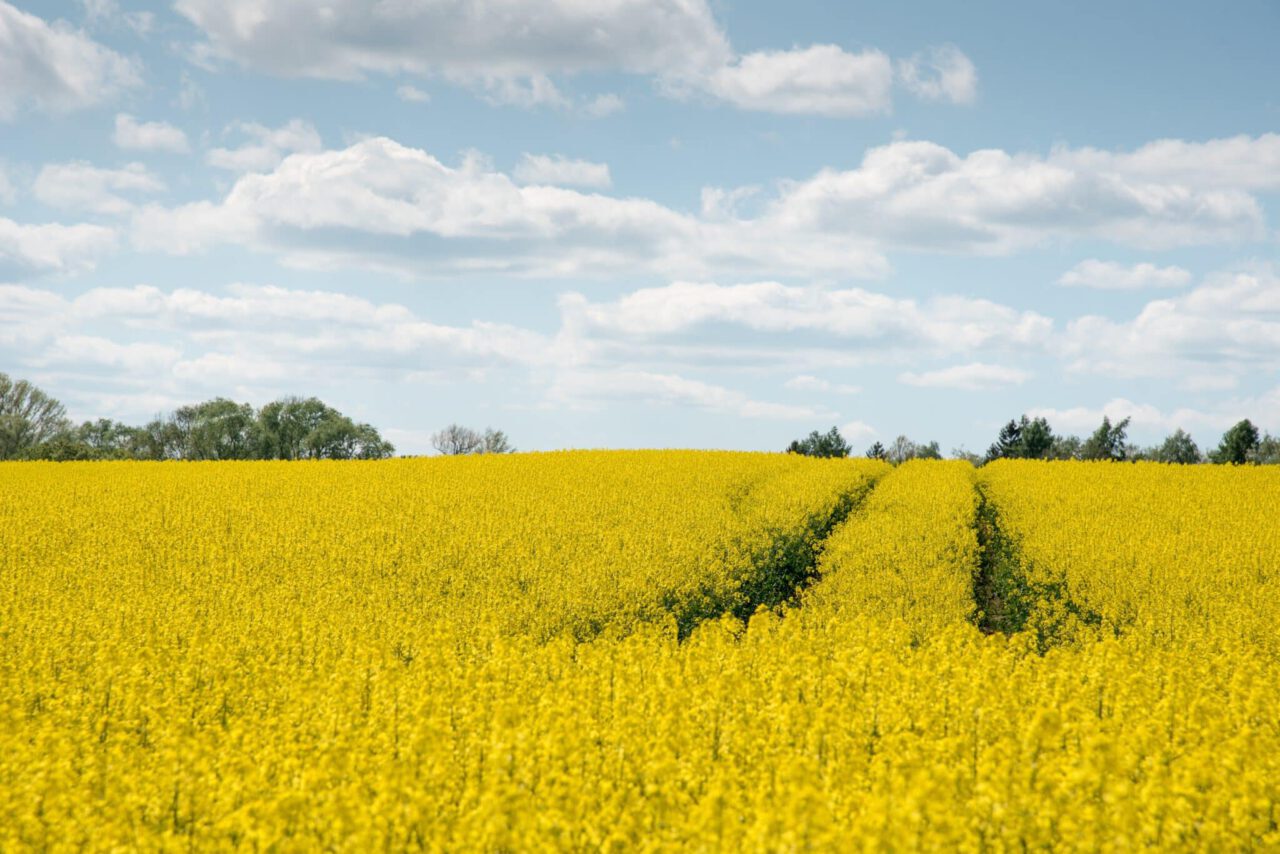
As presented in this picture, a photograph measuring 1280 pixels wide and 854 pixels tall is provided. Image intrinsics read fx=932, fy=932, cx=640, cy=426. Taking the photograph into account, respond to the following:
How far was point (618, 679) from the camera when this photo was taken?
9555mm

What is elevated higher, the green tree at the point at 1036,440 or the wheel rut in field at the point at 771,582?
the green tree at the point at 1036,440

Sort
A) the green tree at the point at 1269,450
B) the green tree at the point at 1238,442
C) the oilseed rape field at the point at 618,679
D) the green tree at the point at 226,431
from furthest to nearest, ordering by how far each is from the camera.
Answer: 1. the green tree at the point at 1269,450
2. the green tree at the point at 226,431
3. the green tree at the point at 1238,442
4. the oilseed rape field at the point at 618,679

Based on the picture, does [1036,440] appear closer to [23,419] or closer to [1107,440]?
[1107,440]

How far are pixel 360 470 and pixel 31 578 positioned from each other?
17789mm

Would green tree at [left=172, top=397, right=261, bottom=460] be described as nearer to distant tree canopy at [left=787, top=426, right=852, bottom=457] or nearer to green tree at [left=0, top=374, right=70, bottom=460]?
green tree at [left=0, top=374, right=70, bottom=460]

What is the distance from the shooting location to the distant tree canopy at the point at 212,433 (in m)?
76.2

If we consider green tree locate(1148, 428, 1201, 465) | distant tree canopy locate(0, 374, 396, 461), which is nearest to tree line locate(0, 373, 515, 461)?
distant tree canopy locate(0, 374, 396, 461)

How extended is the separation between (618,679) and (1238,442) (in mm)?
75186

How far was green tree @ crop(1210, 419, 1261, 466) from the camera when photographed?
2739 inches

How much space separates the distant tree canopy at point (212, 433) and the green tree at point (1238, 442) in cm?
6933

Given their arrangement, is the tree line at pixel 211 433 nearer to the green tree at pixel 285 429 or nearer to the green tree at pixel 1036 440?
the green tree at pixel 285 429

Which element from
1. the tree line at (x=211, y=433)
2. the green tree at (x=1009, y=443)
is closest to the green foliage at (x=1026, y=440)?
the green tree at (x=1009, y=443)

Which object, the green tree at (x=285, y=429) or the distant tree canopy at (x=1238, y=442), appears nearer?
the distant tree canopy at (x=1238, y=442)

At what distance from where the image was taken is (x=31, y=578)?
58.4 feet
